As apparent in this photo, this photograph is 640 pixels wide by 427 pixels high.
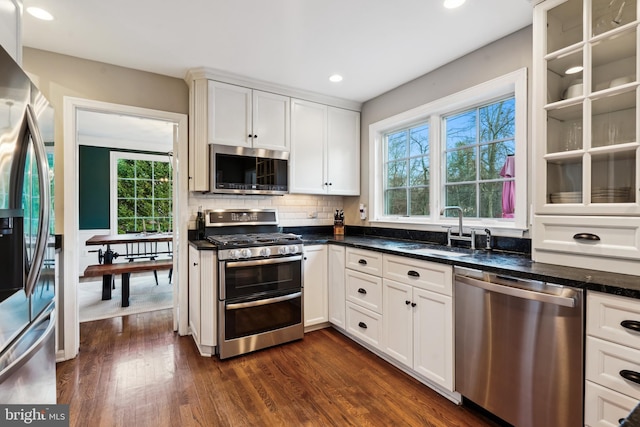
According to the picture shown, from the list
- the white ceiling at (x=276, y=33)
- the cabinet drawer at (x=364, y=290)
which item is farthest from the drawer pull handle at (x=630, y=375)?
the white ceiling at (x=276, y=33)

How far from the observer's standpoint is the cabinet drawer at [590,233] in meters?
1.48

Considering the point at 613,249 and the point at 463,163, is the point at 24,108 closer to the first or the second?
the point at 613,249

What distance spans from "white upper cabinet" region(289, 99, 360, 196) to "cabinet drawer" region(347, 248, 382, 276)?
1.00 meters

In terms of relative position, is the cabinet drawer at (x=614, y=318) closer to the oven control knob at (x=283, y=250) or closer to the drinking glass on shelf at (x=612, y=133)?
the drinking glass on shelf at (x=612, y=133)

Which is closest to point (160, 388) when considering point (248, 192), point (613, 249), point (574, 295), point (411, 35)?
point (248, 192)

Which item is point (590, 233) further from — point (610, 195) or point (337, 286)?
point (337, 286)

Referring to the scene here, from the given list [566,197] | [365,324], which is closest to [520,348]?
[566,197]

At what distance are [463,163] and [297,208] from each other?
1849 mm

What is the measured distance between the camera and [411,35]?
225 centimetres

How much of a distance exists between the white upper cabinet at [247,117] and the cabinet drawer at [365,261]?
1.35 m

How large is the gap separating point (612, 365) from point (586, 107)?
1259mm

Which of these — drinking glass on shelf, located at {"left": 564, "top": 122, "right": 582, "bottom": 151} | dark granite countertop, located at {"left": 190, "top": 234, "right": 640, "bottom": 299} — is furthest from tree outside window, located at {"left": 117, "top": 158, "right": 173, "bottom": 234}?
drinking glass on shelf, located at {"left": 564, "top": 122, "right": 582, "bottom": 151}

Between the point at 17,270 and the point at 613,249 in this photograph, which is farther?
the point at 613,249

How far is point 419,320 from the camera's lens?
215 cm
